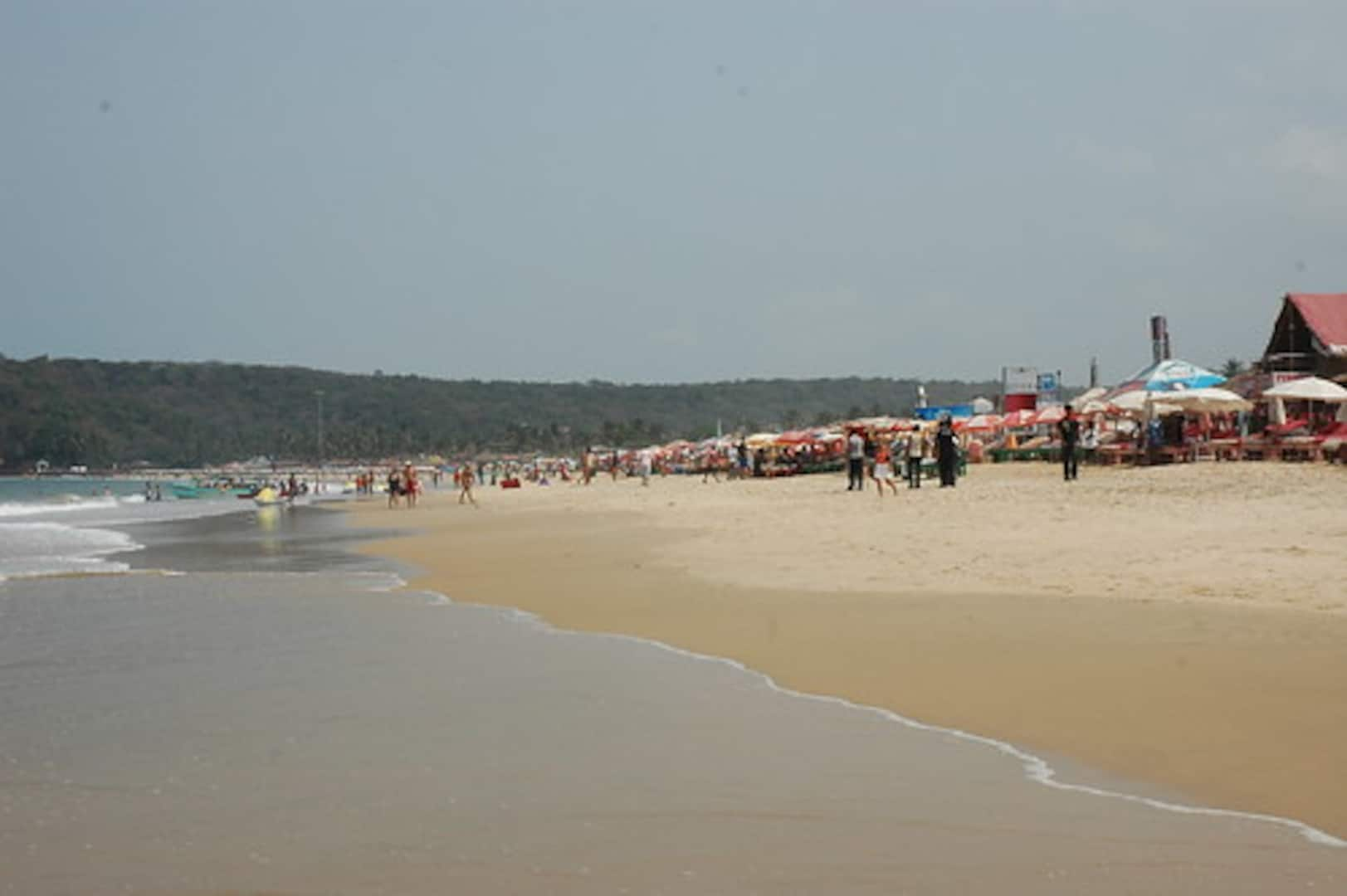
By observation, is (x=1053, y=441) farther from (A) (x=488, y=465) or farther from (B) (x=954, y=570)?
(A) (x=488, y=465)

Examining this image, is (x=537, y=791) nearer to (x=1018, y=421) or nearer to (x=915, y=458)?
(x=915, y=458)

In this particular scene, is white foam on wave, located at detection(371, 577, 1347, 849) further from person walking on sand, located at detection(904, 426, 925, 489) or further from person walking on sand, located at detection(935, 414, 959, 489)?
person walking on sand, located at detection(904, 426, 925, 489)

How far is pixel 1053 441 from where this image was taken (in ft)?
141

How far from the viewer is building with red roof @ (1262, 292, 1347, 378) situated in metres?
39.3

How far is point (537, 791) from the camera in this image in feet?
19.9

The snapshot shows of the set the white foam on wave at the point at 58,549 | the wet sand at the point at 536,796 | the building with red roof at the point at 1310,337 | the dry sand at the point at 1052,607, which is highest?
the building with red roof at the point at 1310,337

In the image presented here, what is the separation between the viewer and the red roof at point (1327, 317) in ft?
129

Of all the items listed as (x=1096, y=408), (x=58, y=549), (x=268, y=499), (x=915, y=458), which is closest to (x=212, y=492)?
(x=268, y=499)

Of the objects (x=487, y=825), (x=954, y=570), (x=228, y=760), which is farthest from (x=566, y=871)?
(x=954, y=570)

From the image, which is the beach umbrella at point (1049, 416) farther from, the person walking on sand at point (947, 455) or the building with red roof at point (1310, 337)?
the person walking on sand at point (947, 455)

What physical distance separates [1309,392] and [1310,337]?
1046 centimetres

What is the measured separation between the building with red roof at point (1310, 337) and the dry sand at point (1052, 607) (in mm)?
17079

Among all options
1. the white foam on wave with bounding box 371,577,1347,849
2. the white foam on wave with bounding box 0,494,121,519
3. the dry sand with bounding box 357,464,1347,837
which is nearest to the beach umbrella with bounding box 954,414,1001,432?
the dry sand with bounding box 357,464,1347,837

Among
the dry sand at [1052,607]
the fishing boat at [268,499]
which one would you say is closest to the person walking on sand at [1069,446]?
the dry sand at [1052,607]
